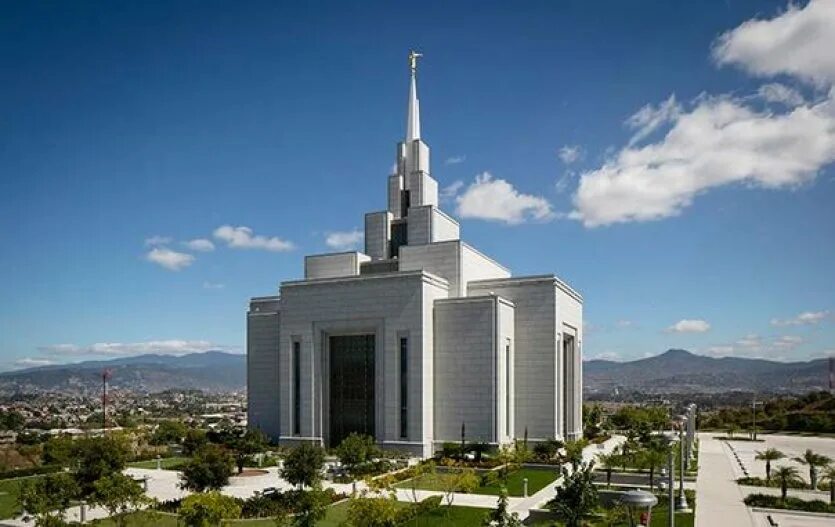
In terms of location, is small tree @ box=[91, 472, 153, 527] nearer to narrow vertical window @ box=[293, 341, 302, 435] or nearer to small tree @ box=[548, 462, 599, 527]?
small tree @ box=[548, 462, 599, 527]

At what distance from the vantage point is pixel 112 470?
31.2m

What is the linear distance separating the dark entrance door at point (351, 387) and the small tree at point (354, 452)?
10625 mm

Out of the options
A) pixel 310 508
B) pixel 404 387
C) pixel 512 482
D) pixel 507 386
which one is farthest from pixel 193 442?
pixel 310 508

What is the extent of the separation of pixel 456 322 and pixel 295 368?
12565 millimetres

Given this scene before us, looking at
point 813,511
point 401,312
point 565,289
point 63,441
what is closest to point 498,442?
point 401,312

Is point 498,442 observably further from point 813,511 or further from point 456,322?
point 813,511

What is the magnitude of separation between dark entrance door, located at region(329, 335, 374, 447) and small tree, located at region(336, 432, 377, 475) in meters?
10.6

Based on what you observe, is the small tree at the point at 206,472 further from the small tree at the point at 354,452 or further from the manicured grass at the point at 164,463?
the manicured grass at the point at 164,463

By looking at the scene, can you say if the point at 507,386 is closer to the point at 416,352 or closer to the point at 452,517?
the point at 416,352

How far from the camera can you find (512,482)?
34156 mm

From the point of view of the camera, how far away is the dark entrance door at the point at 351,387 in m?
47.2

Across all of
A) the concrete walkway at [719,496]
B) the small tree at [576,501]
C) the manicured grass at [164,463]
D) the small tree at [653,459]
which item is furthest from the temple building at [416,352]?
the small tree at [576,501]

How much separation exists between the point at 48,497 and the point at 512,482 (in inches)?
835

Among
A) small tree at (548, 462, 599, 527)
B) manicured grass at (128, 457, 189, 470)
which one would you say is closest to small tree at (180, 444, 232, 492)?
manicured grass at (128, 457, 189, 470)
